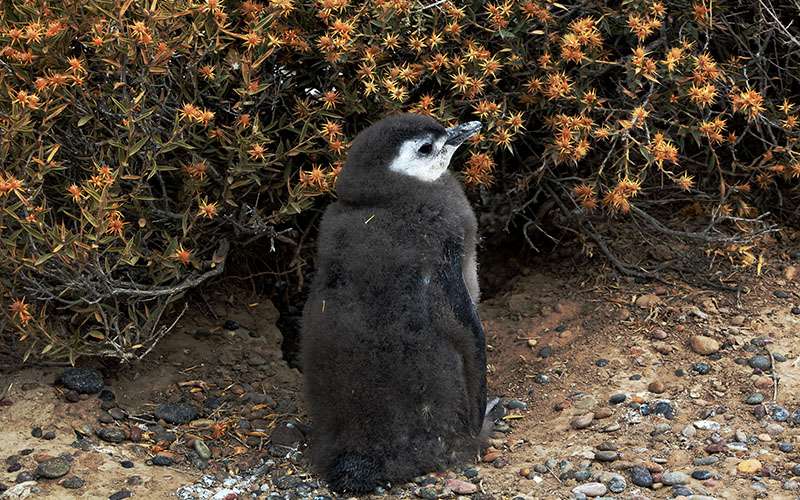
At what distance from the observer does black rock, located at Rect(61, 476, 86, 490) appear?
14.3ft

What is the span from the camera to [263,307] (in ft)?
20.3

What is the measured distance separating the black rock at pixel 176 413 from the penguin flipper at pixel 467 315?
1.46m

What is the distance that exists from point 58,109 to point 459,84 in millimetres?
1902

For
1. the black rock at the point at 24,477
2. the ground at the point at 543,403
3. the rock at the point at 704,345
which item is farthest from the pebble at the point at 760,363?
the black rock at the point at 24,477

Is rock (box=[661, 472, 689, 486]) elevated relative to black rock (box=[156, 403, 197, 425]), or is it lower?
elevated

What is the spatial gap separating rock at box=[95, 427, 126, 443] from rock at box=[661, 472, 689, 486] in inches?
96.4

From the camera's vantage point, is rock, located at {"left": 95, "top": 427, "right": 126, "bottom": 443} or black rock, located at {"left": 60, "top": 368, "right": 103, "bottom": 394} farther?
black rock, located at {"left": 60, "top": 368, "right": 103, "bottom": 394}

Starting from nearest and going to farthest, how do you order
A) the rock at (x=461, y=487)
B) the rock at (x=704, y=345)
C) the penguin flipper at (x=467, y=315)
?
1. the rock at (x=461, y=487)
2. the penguin flipper at (x=467, y=315)
3. the rock at (x=704, y=345)

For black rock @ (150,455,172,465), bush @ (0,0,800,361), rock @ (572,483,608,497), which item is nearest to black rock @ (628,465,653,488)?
rock @ (572,483,608,497)

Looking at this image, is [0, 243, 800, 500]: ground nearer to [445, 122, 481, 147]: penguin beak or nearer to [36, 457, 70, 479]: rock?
[36, 457, 70, 479]: rock

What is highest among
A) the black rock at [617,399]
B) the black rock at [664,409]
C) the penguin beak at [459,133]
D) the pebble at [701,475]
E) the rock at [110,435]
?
the penguin beak at [459,133]

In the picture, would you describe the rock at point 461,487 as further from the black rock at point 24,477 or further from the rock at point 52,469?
the black rock at point 24,477

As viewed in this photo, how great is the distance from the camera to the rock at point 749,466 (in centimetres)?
421

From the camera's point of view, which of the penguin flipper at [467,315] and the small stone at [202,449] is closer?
the penguin flipper at [467,315]
